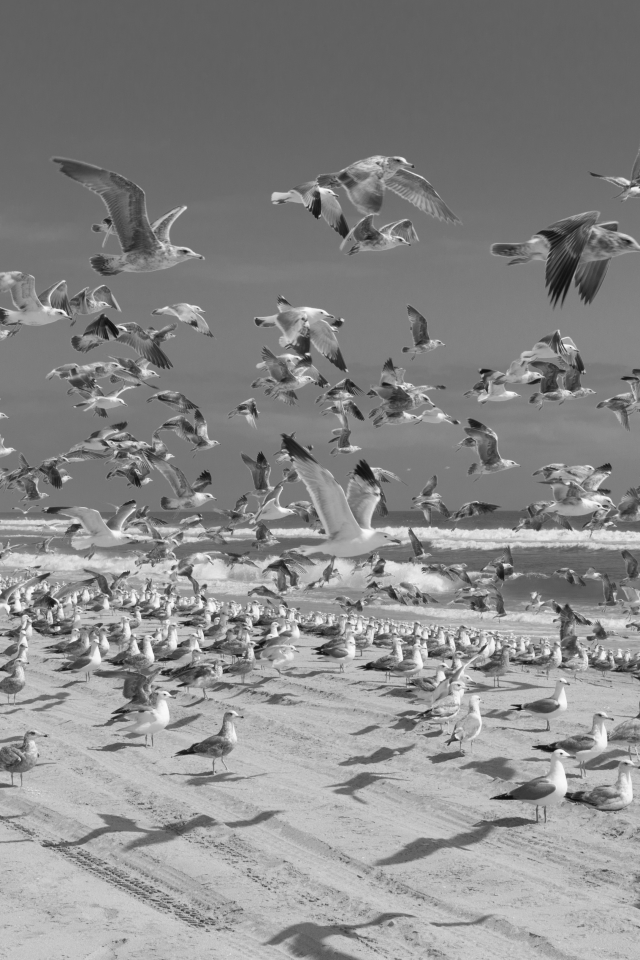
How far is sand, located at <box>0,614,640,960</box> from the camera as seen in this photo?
7.16 m

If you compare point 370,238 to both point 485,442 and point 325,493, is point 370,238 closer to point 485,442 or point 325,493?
point 325,493

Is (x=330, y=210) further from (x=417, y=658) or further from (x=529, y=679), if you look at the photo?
(x=529, y=679)

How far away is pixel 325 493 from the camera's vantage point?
11.2 m

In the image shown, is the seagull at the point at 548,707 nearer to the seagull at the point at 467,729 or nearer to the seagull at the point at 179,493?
the seagull at the point at 467,729

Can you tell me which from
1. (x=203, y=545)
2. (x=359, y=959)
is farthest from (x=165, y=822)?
(x=203, y=545)

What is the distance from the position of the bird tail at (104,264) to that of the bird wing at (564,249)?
6.87m

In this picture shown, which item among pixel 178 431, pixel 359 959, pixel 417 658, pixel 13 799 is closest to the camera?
pixel 359 959

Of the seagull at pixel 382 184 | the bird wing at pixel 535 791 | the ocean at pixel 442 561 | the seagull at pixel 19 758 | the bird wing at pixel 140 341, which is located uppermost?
the seagull at pixel 382 184

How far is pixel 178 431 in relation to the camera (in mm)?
18656

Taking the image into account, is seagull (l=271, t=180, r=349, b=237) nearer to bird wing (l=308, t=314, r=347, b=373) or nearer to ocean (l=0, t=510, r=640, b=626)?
bird wing (l=308, t=314, r=347, b=373)

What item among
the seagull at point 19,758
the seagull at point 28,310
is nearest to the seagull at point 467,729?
the seagull at point 19,758

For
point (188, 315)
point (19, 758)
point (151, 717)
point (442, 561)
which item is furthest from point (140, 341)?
point (442, 561)

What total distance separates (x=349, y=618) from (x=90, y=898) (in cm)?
1611

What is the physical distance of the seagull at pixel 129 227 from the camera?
11.1 metres
